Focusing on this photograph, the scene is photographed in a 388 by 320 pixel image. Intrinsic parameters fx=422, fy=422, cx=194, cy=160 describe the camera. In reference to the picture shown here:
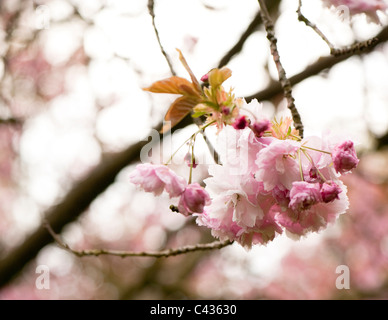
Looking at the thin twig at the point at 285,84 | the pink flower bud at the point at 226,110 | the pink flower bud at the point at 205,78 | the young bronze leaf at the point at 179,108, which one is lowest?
the pink flower bud at the point at 226,110

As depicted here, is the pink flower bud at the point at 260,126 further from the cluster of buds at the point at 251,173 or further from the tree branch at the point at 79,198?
the tree branch at the point at 79,198

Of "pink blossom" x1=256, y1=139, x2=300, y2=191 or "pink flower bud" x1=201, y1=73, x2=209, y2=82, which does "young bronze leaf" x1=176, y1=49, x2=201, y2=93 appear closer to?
"pink flower bud" x1=201, y1=73, x2=209, y2=82

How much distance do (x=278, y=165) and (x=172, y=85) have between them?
26 centimetres

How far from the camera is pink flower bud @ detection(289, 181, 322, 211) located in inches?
30.7

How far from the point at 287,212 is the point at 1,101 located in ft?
9.05

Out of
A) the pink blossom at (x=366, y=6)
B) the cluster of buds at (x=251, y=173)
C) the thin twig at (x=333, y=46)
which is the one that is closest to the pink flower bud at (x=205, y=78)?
the cluster of buds at (x=251, y=173)

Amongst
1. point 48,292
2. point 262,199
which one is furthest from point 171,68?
point 48,292

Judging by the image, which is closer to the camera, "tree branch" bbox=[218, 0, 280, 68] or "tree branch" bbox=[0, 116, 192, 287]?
"tree branch" bbox=[218, 0, 280, 68]

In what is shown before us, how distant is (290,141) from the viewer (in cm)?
84

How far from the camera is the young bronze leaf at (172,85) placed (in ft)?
2.65

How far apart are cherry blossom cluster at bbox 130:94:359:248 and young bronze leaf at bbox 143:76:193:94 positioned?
117mm

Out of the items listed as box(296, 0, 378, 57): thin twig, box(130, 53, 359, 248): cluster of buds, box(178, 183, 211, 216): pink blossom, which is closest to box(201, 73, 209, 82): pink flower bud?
box(130, 53, 359, 248): cluster of buds

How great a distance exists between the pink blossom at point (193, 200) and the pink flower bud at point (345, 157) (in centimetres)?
26

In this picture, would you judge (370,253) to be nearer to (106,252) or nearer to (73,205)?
(73,205)
